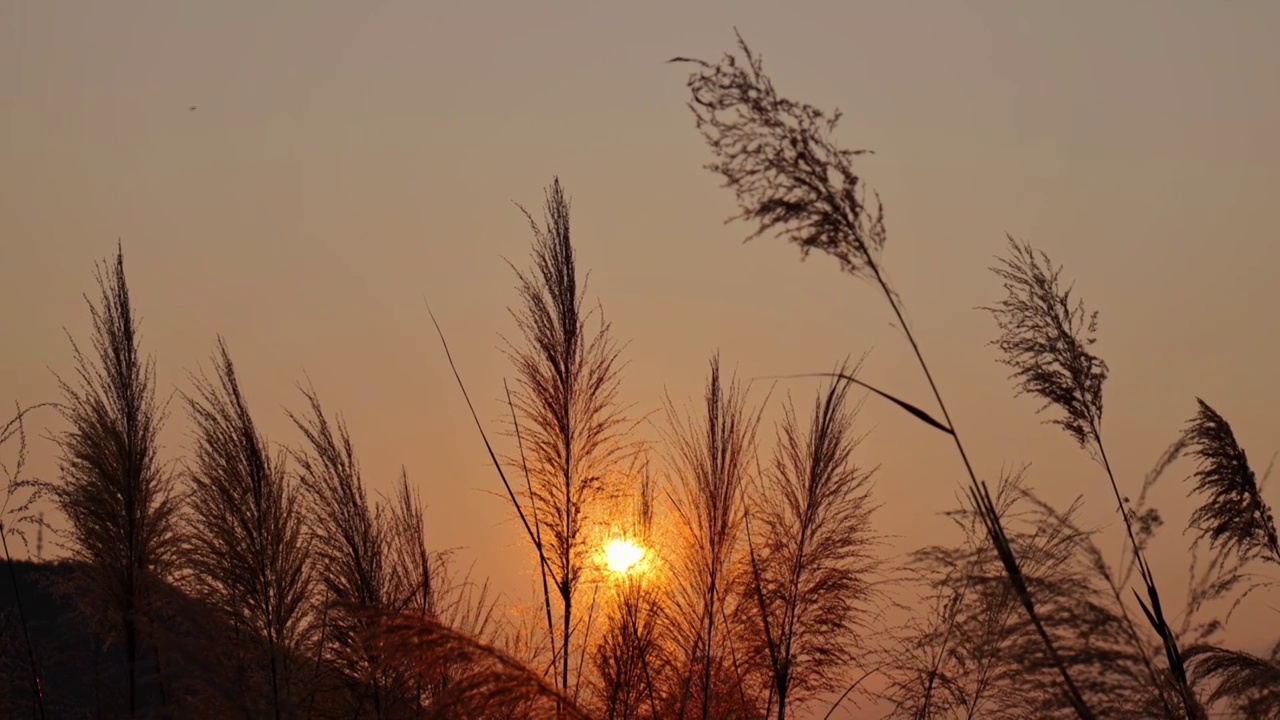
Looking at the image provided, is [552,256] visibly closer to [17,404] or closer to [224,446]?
[224,446]

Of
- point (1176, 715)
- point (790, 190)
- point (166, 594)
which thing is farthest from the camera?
point (166, 594)

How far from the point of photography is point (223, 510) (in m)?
6.83

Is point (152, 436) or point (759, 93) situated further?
point (152, 436)

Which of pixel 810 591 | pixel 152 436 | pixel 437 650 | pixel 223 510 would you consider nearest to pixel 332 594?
pixel 223 510

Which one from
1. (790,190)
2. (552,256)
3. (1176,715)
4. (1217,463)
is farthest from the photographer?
(552,256)

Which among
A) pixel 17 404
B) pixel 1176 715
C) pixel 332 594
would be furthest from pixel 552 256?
pixel 1176 715

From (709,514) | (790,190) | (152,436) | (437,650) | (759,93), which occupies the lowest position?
(437,650)

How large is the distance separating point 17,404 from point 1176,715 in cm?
504

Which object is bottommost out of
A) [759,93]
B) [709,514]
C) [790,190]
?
[790,190]

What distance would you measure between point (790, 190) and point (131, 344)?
5.13m

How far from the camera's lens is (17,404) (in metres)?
6.21

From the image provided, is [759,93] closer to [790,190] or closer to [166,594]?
[790,190]

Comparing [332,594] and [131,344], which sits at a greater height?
[131,344]

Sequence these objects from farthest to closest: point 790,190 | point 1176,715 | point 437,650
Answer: point 1176,715
point 790,190
point 437,650
